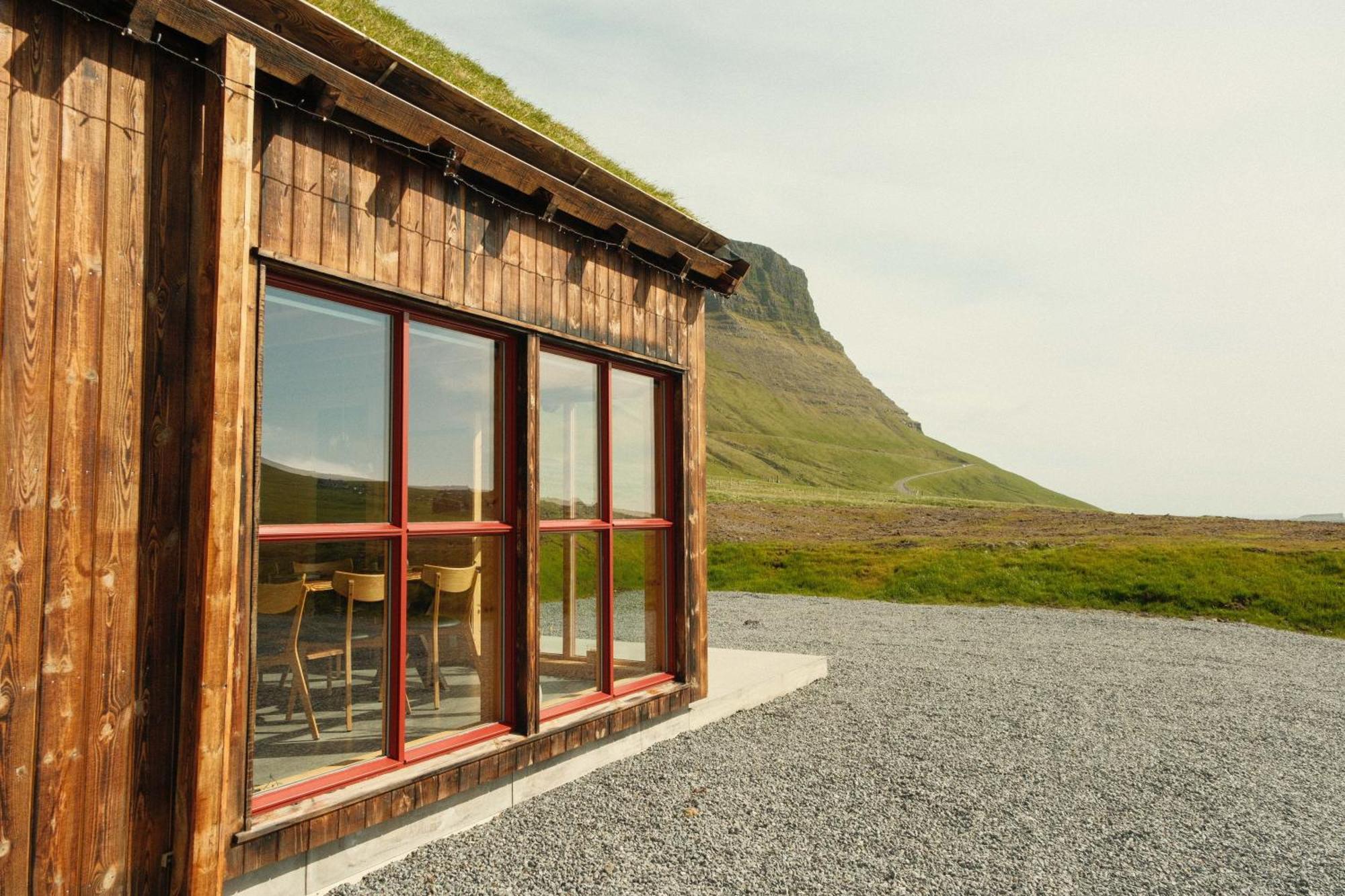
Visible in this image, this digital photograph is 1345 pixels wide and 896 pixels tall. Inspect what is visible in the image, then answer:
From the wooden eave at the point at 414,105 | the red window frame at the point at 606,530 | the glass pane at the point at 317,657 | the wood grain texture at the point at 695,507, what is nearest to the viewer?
the wooden eave at the point at 414,105

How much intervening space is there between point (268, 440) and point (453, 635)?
4.66 ft

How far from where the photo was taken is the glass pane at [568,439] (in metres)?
5.21

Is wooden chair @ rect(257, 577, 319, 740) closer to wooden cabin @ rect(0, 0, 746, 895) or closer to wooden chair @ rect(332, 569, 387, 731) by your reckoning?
wooden cabin @ rect(0, 0, 746, 895)

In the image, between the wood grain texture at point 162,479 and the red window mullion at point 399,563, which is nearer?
the wood grain texture at point 162,479

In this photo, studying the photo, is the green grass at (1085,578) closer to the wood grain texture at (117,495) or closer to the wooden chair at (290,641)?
the wooden chair at (290,641)

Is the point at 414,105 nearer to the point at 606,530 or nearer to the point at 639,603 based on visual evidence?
the point at 606,530

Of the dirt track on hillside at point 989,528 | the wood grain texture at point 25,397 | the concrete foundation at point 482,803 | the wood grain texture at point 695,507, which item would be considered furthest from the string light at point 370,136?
the dirt track on hillside at point 989,528

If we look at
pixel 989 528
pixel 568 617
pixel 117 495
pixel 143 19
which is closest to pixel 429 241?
pixel 143 19

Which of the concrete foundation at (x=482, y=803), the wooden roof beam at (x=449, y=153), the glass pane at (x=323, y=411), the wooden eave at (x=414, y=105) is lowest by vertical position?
the concrete foundation at (x=482, y=803)

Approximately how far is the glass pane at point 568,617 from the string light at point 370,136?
1.88 m


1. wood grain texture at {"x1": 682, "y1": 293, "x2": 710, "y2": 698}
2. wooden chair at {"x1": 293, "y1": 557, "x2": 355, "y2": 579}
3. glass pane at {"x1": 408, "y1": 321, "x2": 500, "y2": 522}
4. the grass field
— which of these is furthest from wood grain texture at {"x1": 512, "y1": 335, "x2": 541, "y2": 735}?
the grass field

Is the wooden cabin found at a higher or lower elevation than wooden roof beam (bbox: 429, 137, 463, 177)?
lower

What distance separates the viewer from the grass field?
54.0 feet

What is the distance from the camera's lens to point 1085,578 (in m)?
18.8
